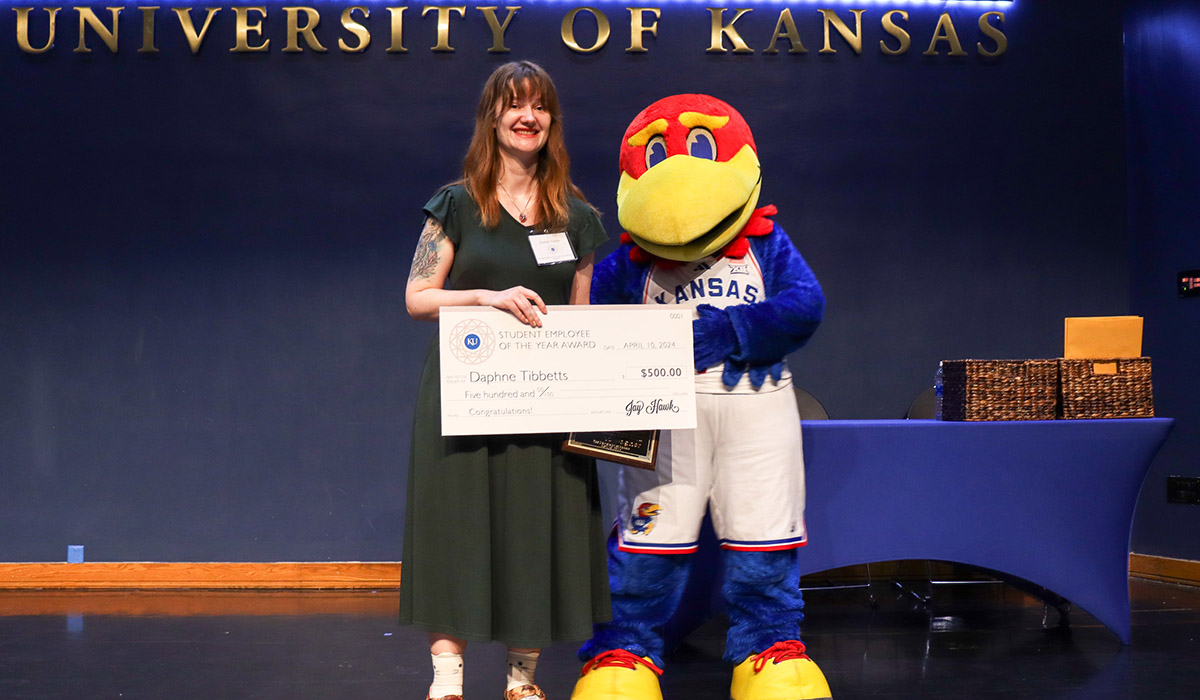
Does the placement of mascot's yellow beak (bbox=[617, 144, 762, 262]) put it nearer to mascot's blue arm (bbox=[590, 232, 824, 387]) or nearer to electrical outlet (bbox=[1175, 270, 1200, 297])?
mascot's blue arm (bbox=[590, 232, 824, 387])

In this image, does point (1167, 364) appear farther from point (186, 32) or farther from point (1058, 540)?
point (186, 32)

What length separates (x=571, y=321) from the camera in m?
2.05

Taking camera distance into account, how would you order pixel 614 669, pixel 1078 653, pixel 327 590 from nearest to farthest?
pixel 614 669 < pixel 1078 653 < pixel 327 590

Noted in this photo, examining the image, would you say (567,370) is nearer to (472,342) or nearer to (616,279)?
(472,342)

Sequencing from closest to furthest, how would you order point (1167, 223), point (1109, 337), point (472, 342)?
point (472, 342) → point (1109, 337) → point (1167, 223)

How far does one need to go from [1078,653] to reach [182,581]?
3.58 m

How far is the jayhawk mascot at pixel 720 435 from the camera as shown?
225 centimetres

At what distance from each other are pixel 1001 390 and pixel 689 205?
1.47m

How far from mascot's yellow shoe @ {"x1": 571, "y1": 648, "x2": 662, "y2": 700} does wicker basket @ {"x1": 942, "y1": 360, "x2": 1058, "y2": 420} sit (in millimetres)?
1425

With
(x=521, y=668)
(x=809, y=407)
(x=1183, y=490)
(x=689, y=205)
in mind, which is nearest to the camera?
(x=521, y=668)

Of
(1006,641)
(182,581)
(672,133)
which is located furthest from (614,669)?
(182,581)

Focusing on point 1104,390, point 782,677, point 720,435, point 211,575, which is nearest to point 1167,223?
point 1104,390

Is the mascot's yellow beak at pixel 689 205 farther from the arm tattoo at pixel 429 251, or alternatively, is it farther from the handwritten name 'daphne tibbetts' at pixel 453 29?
the handwritten name 'daphne tibbetts' at pixel 453 29

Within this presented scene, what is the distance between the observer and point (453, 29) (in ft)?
14.4
